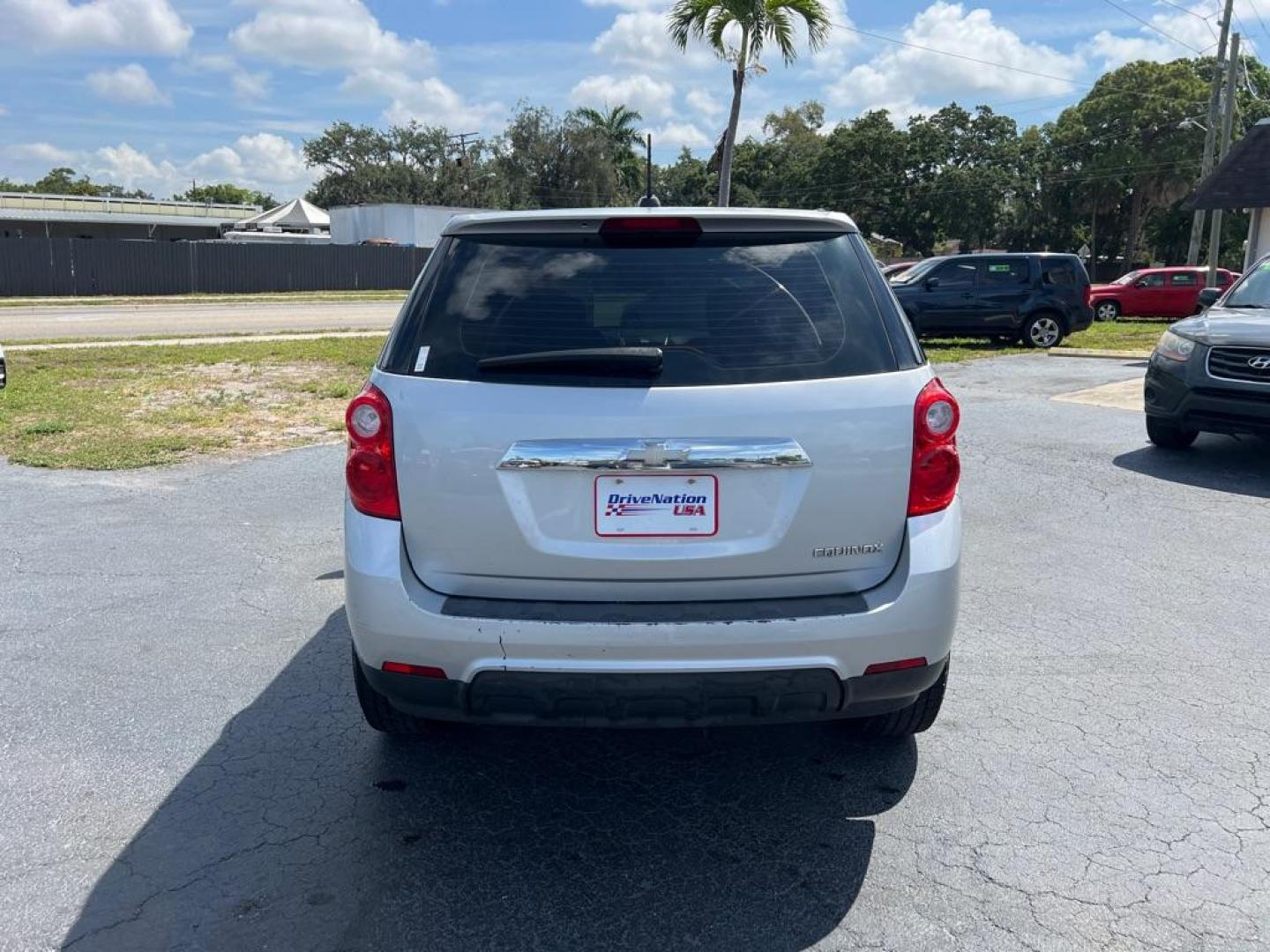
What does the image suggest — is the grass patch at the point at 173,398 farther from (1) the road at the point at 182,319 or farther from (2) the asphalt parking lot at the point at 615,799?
(1) the road at the point at 182,319

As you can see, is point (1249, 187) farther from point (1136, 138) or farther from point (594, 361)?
point (1136, 138)

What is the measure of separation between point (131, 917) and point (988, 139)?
232ft

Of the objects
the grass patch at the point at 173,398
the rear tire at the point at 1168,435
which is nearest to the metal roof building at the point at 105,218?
the grass patch at the point at 173,398

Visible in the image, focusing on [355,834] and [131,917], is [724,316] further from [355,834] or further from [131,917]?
[131,917]

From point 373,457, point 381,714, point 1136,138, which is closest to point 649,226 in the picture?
point 373,457

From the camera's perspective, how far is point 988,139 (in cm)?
6550

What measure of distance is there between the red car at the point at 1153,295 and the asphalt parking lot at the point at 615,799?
2452 centimetres

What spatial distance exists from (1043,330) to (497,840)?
17.6 m

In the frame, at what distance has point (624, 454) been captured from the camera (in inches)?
107

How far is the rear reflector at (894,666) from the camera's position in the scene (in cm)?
281

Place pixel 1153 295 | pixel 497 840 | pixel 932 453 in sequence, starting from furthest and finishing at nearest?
pixel 1153 295 < pixel 497 840 < pixel 932 453

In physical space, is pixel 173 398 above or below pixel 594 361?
below

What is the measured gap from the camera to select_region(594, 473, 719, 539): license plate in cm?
275

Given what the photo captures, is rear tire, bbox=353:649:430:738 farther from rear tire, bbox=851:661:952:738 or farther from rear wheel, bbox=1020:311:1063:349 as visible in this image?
rear wheel, bbox=1020:311:1063:349
